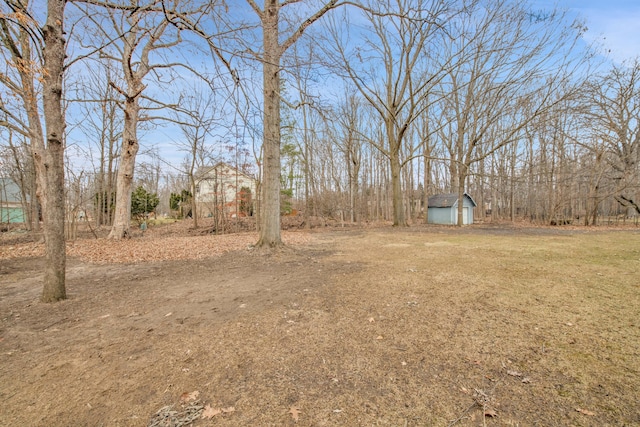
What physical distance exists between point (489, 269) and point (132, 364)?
223 inches

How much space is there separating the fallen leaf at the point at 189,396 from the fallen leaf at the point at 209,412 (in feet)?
0.50

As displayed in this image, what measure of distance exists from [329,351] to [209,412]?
41.0 inches

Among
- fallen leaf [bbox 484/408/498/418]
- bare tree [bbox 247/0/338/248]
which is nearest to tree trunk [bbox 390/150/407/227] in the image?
bare tree [bbox 247/0/338/248]

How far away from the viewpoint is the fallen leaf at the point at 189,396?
1835 millimetres

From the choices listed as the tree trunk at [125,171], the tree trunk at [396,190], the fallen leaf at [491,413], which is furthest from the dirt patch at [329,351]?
the tree trunk at [396,190]

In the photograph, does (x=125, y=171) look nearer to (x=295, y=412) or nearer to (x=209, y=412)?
(x=209, y=412)

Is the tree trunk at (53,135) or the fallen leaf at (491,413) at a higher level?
the tree trunk at (53,135)

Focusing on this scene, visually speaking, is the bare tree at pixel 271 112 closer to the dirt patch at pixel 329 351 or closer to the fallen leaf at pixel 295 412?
the dirt patch at pixel 329 351

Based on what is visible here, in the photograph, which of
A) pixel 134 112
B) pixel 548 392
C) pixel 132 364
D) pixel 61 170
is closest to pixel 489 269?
pixel 548 392

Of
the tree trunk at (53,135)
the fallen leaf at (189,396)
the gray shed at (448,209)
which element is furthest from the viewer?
the gray shed at (448,209)

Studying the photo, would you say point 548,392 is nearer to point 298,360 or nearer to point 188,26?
point 298,360

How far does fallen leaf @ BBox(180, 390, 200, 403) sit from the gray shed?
23.4 metres

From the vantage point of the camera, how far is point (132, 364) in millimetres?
2262

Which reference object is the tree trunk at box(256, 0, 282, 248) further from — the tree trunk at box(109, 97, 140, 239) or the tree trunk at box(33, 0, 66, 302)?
the tree trunk at box(109, 97, 140, 239)
